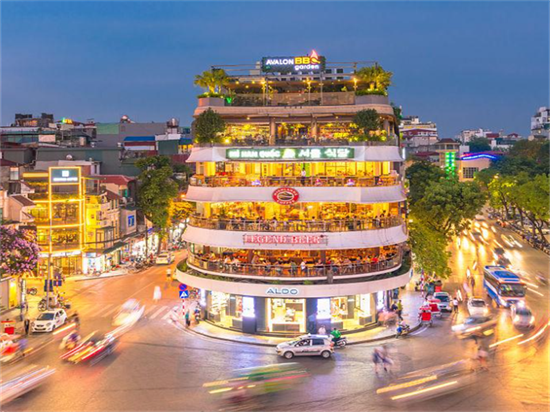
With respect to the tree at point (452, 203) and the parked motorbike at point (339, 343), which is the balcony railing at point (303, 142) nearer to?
the parked motorbike at point (339, 343)

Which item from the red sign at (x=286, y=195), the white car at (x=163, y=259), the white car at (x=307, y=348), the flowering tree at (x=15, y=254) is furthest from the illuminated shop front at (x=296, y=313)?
the white car at (x=163, y=259)

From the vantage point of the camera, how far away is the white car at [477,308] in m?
46.2

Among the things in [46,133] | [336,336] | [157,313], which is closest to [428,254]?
[336,336]

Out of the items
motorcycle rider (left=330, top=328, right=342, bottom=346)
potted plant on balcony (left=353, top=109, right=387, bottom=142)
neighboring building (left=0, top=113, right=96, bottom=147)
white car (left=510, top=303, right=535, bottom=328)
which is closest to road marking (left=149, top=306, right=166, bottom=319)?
motorcycle rider (left=330, top=328, right=342, bottom=346)

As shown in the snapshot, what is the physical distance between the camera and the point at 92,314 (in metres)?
46.6

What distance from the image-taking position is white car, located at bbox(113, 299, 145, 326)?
145 ft

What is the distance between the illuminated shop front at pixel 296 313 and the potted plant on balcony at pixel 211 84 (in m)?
17.1

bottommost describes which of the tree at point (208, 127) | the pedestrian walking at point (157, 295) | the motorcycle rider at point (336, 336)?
the pedestrian walking at point (157, 295)

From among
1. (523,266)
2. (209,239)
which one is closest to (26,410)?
(209,239)

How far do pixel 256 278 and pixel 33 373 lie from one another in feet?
52.1

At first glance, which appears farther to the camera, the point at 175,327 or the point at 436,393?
the point at 175,327

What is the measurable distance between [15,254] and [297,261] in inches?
850

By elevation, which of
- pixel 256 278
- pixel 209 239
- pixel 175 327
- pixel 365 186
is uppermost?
pixel 365 186

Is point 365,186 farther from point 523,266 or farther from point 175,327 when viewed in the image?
point 523,266
